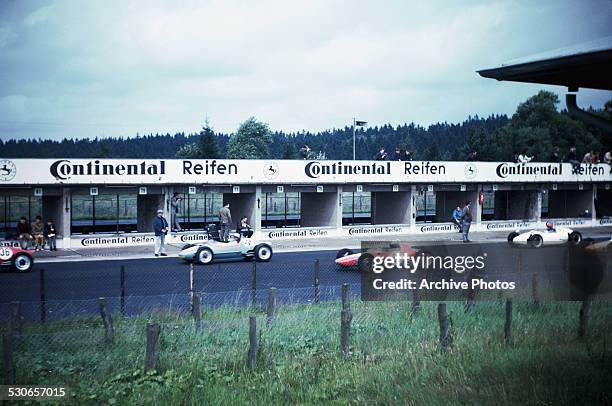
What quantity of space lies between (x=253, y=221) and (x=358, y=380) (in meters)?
25.6

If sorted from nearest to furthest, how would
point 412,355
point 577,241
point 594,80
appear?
point 594,80
point 412,355
point 577,241

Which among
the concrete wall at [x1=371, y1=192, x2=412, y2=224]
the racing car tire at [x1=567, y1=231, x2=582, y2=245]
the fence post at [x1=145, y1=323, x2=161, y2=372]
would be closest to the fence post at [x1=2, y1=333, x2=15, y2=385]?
the fence post at [x1=145, y1=323, x2=161, y2=372]

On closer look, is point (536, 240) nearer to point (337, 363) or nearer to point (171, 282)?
point (171, 282)

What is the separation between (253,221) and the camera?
113 ft

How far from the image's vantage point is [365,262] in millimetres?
20781

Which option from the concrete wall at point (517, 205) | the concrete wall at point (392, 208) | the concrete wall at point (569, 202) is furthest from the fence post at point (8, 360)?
the concrete wall at point (569, 202)

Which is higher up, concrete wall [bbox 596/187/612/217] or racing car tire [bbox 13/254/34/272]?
concrete wall [bbox 596/187/612/217]

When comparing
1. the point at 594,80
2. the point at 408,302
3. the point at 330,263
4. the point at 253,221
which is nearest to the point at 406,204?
the point at 253,221

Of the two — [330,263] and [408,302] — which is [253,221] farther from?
[408,302]

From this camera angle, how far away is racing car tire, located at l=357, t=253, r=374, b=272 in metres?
20.4

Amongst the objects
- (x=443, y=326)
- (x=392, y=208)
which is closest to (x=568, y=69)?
(x=443, y=326)

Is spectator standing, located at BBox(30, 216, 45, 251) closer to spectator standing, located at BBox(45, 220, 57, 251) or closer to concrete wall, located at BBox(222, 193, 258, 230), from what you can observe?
spectator standing, located at BBox(45, 220, 57, 251)

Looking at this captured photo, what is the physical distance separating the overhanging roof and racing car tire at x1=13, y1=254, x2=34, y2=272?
19.4 m

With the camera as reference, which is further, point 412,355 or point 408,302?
point 408,302
